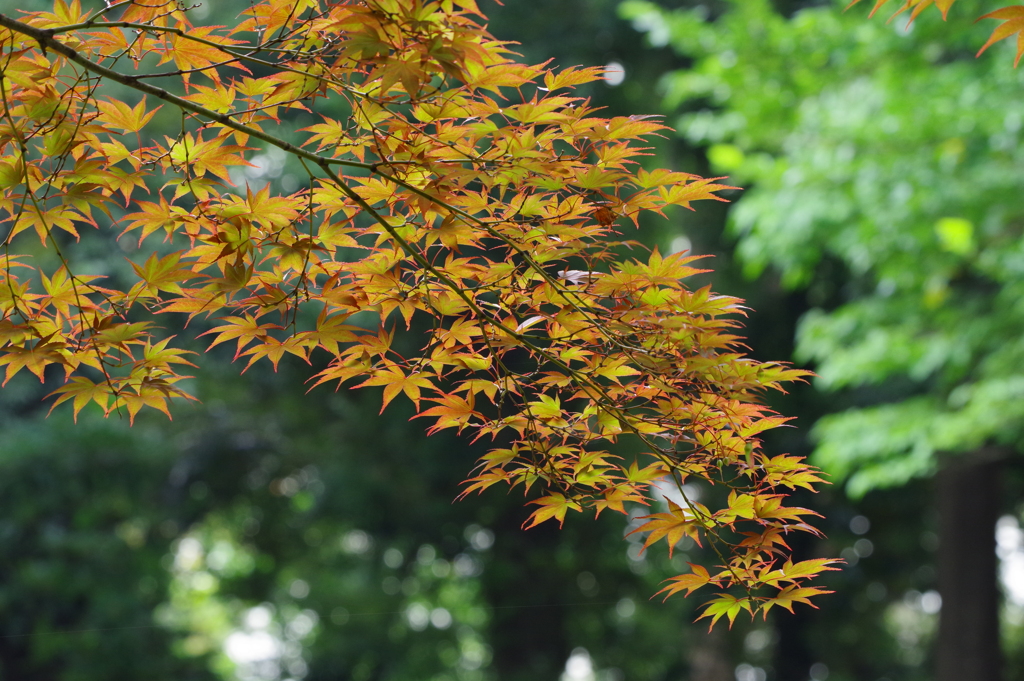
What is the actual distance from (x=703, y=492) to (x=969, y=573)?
237 cm

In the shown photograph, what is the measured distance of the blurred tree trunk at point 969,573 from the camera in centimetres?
617

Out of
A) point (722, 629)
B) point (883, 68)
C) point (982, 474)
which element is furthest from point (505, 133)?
point (722, 629)

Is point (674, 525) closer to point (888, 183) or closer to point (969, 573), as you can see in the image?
point (888, 183)

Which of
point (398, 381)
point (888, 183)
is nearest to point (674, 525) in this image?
point (398, 381)

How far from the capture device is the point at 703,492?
800cm

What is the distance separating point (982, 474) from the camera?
6.54 metres

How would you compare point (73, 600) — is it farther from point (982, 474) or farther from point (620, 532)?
point (982, 474)

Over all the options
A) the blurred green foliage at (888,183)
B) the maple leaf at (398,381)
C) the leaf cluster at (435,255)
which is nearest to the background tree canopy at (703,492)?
the blurred green foliage at (888,183)

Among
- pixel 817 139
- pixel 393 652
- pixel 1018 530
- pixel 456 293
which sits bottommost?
pixel 393 652

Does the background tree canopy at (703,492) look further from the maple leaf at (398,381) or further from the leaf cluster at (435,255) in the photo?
the maple leaf at (398,381)

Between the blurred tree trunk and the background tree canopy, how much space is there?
0.39 feet

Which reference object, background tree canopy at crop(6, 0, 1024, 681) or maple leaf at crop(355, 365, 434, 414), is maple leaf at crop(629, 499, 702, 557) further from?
background tree canopy at crop(6, 0, 1024, 681)

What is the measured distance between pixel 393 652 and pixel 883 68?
244 inches

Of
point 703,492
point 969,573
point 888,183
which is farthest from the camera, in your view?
point 703,492
